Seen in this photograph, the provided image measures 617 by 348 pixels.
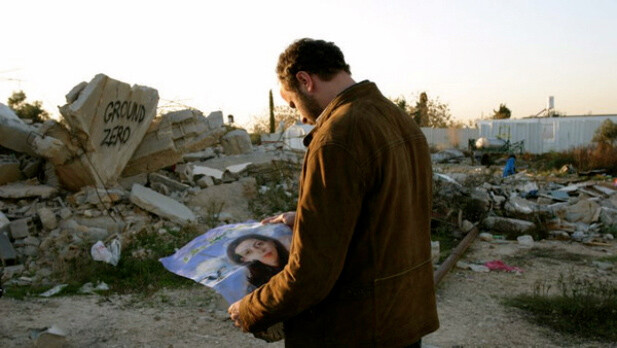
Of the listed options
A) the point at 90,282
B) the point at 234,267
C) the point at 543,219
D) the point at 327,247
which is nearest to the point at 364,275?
the point at 327,247

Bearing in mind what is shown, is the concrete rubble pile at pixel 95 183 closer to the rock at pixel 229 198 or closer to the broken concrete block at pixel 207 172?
the rock at pixel 229 198

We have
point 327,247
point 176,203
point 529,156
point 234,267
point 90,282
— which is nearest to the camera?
point 327,247

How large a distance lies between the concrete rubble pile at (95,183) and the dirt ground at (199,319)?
158 centimetres

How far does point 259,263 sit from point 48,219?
777 cm

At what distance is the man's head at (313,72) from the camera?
6.17 ft

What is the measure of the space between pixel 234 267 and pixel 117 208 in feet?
26.4

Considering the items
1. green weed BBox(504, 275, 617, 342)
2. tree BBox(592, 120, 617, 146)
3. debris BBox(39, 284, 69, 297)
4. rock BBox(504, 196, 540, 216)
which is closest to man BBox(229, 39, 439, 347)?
green weed BBox(504, 275, 617, 342)

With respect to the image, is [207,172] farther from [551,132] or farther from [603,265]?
[551,132]

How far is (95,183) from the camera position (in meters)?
9.73

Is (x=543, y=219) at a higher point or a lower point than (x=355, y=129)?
lower

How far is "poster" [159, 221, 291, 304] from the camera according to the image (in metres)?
2.13

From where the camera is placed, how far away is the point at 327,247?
169 centimetres

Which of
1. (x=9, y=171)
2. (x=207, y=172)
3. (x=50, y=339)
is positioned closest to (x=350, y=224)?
(x=50, y=339)

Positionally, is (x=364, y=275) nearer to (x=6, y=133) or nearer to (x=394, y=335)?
(x=394, y=335)
